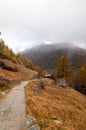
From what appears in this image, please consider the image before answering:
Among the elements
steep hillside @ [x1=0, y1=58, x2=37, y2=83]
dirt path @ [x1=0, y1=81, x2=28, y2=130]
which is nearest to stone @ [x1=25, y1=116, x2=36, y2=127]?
dirt path @ [x1=0, y1=81, x2=28, y2=130]

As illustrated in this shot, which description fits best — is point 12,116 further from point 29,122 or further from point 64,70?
point 64,70

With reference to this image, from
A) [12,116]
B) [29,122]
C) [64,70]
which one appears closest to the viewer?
[29,122]

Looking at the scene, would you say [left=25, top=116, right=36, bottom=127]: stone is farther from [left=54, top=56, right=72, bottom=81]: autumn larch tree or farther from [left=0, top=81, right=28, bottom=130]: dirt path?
[left=54, top=56, right=72, bottom=81]: autumn larch tree

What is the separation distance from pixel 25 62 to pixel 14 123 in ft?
443

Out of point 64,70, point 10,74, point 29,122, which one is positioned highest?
point 64,70

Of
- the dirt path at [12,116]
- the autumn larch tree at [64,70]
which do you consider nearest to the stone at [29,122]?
the dirt path at [12,116]

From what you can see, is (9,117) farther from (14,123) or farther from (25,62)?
(25,62)

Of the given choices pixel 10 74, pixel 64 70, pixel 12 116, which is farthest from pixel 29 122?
pixel 64 70

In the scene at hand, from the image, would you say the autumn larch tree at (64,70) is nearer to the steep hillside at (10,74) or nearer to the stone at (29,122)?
the steep hillside at (10,74)

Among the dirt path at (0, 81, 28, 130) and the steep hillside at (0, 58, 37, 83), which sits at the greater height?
the steep hillside at (0, 58, 37, 83)

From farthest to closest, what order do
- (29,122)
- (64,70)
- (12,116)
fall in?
(64,70) → (12,116) → (29,122)

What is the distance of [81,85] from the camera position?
7769 cm

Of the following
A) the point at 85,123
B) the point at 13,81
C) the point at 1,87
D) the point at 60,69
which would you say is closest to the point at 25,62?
the point at 60,69

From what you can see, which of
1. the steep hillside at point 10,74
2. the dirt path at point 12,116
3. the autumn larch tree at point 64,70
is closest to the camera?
the dirt path at point 12,116
